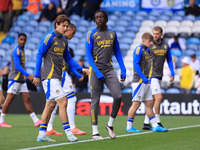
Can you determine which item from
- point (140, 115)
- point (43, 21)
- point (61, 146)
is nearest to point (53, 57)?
point (61, 146)

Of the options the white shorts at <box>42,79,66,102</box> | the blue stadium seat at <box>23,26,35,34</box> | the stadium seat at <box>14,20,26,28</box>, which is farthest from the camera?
the stadium seat at <box>14,20,26,28</box>

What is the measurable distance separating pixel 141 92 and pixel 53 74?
2.55 meters

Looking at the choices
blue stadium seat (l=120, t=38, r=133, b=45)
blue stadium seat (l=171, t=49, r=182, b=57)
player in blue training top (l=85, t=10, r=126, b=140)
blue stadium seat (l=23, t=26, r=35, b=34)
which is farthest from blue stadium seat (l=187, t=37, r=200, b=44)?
player in blue training top (l=85, t=10, r=126, b=140)

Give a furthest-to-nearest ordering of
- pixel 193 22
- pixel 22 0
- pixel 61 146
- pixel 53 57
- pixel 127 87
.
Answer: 1. pixel 22 0
2. pixel 193 22
3. pixel 127 87
4. pixel 53 57
5. pixel 61 146

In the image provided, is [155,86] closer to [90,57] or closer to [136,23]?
[90,57]

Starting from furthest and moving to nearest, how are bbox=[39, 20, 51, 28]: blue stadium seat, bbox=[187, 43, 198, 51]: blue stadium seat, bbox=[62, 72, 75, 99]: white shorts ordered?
bbox=[39, 20, 51, 28]: blue stadium seat → bbox=[187, 43, 198, 51]: blue stadium seat → bbox=[62, 72, 75, 99]: white shorts

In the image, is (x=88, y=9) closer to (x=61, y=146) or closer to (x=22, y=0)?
(x=22, y=0)

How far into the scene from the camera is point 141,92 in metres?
7.77

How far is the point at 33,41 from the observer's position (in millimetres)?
19578

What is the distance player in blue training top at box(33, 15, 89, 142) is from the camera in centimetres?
577

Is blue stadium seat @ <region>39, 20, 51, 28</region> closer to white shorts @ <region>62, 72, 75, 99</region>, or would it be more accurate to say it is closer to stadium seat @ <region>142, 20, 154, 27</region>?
stadium seat @ <region>142, 20, 154, 27</region>

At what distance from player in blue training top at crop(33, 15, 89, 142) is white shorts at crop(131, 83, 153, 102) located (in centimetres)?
206

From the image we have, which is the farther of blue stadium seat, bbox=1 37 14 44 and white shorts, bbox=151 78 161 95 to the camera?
blue stadium seat, bbox=1 37 14 44

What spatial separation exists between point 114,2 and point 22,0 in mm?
5781
